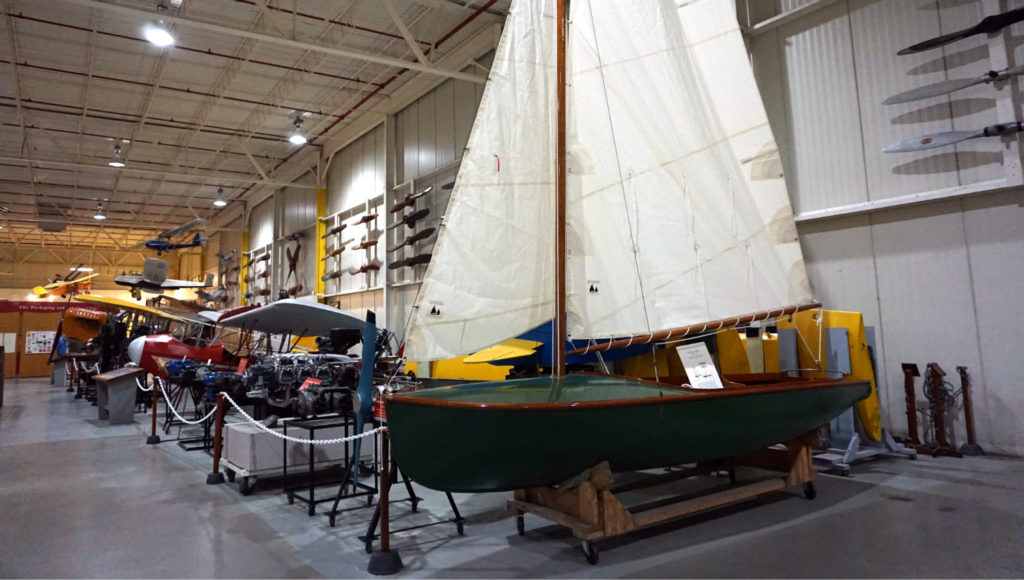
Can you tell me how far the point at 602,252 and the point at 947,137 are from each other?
4.65 metres

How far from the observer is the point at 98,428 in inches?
335

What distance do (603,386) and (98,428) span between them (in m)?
8.58

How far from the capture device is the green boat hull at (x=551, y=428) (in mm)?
2789

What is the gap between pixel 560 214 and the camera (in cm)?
363

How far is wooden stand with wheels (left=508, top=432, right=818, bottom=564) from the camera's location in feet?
10.3

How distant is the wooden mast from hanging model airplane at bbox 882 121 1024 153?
15.1 feet

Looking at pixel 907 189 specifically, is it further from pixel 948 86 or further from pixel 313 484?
pixel 313 484

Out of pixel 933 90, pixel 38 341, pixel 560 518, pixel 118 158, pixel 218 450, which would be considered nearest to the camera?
pixel 560 518

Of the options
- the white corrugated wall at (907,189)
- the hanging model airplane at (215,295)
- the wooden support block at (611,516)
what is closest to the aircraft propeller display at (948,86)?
the white corrugated wall at (907,189)

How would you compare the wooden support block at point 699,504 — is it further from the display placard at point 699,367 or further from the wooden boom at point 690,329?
the wooden boom at point 690,329

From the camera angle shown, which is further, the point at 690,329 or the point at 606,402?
the point at 690,329

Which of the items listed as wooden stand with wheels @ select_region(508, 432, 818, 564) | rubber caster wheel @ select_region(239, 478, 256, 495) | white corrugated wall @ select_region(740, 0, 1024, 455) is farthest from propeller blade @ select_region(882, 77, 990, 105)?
rubber caster wheel @ select_region(239, 478, 256, 495)

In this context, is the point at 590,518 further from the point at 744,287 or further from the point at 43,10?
the point at 43,10

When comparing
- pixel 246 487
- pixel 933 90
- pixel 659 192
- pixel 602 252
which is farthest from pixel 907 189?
pixel 246 487
